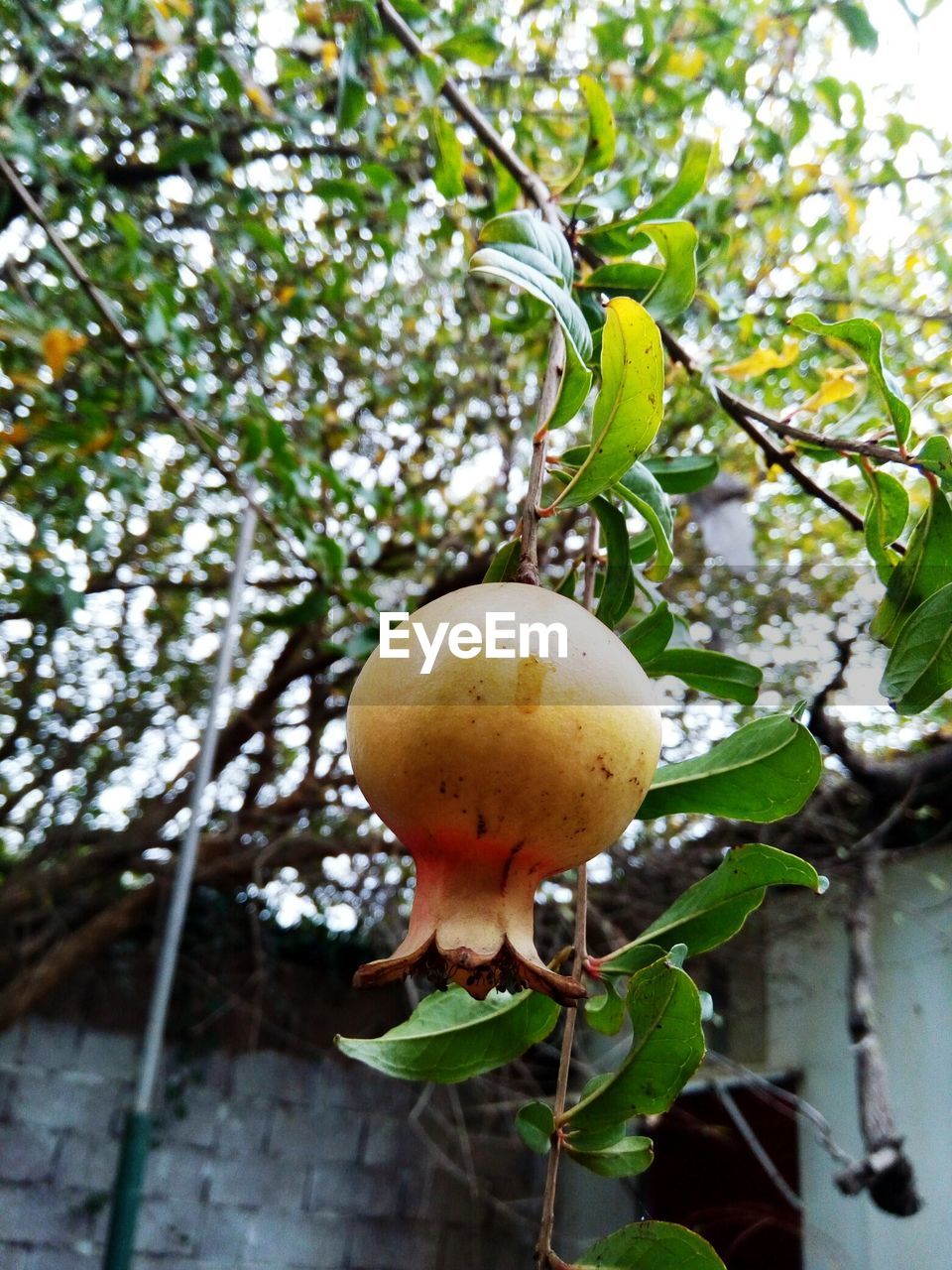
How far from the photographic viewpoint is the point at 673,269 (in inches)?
22.4

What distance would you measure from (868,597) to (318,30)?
69.8 inches

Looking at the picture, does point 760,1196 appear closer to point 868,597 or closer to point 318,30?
point 868,597

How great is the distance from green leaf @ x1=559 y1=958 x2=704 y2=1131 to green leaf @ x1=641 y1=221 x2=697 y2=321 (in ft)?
1.23

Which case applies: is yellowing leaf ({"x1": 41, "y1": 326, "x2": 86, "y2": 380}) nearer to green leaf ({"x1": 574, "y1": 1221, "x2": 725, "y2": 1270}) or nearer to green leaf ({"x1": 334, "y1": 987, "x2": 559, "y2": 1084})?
green leaf ({"x1": 334, "y1": 987, "x2": 559, "y2": 1084})

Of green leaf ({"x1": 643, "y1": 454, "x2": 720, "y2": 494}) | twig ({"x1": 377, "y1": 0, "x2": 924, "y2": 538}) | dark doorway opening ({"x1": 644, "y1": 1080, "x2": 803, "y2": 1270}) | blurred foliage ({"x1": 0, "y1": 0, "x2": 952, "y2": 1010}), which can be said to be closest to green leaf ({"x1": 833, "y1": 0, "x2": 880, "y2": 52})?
blurred foliage ({"x1": 0, "y1": 0, "x2": 952, "y2": 1010})

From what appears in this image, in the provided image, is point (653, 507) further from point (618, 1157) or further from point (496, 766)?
point (618, 1157)

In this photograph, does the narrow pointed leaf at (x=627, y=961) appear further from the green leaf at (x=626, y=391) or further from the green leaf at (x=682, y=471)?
the green leaf at (x=682, y=471)

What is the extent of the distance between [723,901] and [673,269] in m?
0.35

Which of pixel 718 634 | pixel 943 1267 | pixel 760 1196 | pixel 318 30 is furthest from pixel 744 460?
pixel 760 1196

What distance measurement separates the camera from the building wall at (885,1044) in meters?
2.20

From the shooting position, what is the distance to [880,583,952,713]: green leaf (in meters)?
0.49

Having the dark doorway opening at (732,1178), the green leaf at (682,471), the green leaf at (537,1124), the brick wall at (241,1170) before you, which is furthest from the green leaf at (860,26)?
the brick wall at (241,1170)

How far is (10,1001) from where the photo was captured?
2678mm

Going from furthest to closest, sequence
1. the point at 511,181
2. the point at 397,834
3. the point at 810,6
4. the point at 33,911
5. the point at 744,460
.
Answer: the point at 33,911 < the point at 744,460 < the point at 810,6 < the point at 511,181 < the point at 397,834
